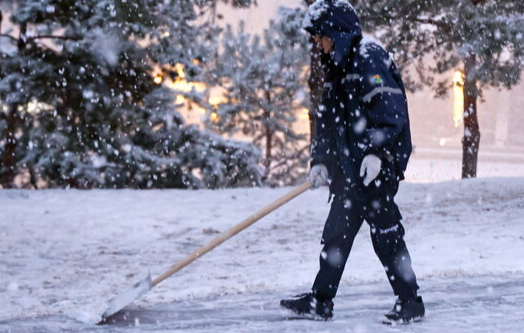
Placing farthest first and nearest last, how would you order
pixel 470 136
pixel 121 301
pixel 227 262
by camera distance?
pixel 470 136, pixel 227 262, pixel 121 301

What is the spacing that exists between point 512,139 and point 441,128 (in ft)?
14.0

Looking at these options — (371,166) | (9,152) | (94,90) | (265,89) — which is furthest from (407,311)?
(265,89)

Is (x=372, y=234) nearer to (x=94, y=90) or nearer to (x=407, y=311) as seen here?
(x=407, y=311)

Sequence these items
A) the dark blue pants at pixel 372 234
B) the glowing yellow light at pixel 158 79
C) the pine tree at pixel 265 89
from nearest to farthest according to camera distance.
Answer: the dark blue pants at pixel 372 234
the glowing yellow light at pixel 158 79
the pine tree at pixel 265 89

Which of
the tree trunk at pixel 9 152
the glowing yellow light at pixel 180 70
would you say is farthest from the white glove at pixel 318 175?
the glowing yellow light at pixel 180 70

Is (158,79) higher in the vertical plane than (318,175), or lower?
higher

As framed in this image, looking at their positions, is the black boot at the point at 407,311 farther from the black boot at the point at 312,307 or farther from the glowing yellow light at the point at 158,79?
the glowing yellow light at the point at 158,79

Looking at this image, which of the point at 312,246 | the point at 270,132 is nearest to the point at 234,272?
the point at 312,246

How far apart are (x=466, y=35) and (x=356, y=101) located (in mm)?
9766

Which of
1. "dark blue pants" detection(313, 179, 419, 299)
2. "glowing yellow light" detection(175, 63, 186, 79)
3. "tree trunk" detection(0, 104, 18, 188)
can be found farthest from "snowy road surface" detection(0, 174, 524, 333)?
"glowing yellow light" detection(175, 63, 186, 79)

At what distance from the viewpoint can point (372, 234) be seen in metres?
3.83

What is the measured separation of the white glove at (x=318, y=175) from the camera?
395 centimetres

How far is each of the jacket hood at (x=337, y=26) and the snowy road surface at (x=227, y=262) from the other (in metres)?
1.45

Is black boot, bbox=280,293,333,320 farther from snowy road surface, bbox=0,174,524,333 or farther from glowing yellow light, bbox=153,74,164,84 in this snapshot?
glowing yellow light, bbox=153,74,164,84
